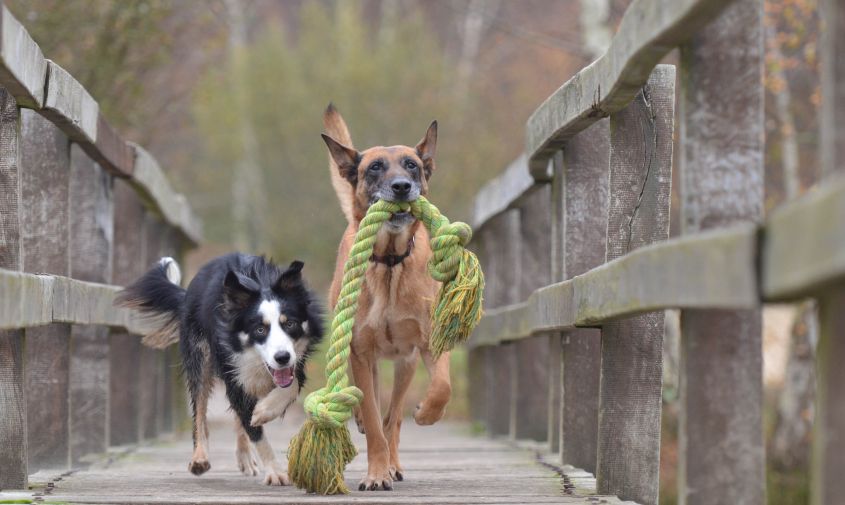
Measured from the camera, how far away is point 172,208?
9602 mm

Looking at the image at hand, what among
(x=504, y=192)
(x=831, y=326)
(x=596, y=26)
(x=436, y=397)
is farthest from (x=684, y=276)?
(x=596, y=26)

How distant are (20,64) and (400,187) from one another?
176 centimetres

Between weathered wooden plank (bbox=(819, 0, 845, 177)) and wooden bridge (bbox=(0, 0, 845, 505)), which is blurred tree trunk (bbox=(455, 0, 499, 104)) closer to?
wooden bridge (bbox=(0, 0, 845, 505))

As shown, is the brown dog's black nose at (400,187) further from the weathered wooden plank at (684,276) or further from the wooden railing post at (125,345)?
the wooden railing post at (125,345)

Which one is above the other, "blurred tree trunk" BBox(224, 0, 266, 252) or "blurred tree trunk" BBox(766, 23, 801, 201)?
"blurred tree trunk" BBox(224, 0, 266, 252)

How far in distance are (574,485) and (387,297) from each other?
1190mm

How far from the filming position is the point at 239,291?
587 centimetres

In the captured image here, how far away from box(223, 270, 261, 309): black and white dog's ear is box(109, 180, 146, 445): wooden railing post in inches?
85.0

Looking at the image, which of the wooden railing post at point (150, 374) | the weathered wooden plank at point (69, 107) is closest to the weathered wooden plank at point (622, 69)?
the weathered wooden plank at point (69, 107)

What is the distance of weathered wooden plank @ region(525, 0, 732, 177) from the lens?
3.48 meters

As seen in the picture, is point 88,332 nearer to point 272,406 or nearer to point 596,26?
point 272,406

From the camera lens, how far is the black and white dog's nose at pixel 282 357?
5.59 meters

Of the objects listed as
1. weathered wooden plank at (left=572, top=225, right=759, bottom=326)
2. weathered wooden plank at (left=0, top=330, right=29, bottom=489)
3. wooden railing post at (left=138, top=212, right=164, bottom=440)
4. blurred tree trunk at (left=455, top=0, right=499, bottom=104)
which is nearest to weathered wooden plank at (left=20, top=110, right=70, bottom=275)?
weathered wooden plank at (left=0, top=330, right=29, bottom=489)

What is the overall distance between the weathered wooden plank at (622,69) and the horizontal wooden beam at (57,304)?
201cm
